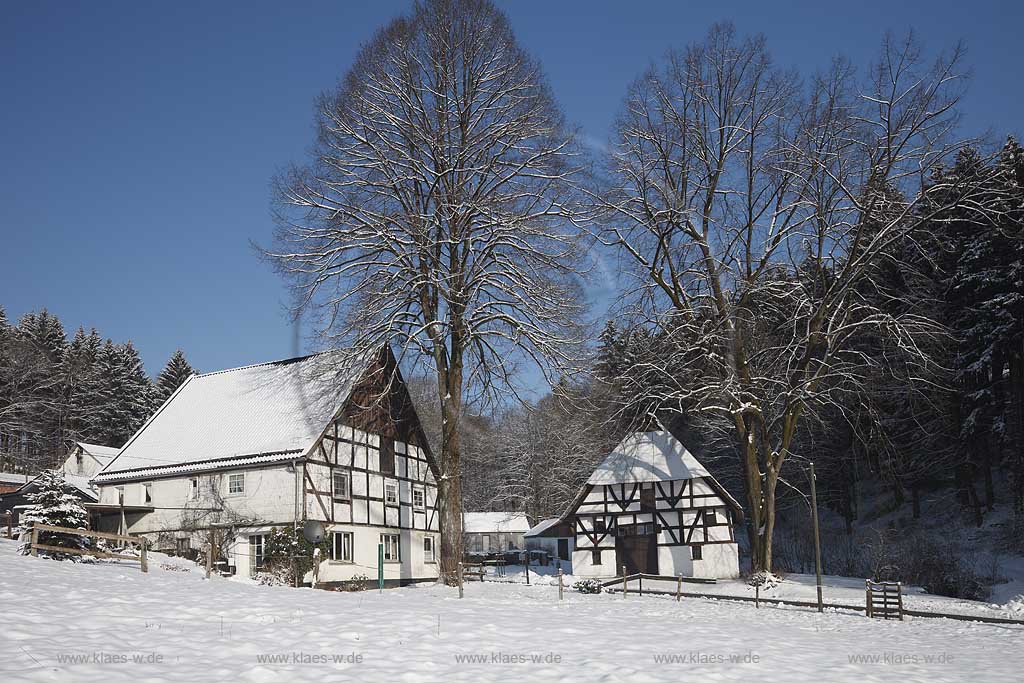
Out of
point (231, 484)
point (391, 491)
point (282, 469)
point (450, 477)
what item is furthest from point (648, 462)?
point (231, 484)

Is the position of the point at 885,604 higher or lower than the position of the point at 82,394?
lower

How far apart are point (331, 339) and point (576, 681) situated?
61.3ft

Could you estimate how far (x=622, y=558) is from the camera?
39.3 metres

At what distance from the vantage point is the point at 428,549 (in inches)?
1576

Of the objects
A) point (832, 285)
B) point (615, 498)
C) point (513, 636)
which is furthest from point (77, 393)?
point (513, 636)

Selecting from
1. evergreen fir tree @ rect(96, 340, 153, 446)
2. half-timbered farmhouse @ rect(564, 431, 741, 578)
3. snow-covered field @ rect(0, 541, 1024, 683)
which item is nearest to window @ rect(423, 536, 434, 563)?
half-timbered farmhouse @ rect(564, 431, 741, 578)

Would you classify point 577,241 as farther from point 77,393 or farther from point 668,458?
point 77,393

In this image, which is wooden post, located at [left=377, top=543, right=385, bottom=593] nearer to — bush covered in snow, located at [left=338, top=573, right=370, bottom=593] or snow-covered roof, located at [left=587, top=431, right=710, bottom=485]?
bush covered in snow, located at [left=338, top=573, right=370, bottom=593]

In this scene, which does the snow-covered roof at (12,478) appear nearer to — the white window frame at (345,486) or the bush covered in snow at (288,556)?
the white window frame at (345,486)

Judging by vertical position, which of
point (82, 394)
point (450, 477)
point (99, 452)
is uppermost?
point (82, 394)

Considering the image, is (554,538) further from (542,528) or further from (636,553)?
(636,553)

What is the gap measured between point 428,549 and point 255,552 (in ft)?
34.3

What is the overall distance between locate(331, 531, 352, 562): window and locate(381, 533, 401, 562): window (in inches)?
105

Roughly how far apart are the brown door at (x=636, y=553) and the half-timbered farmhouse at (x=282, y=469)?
8.78 meters
